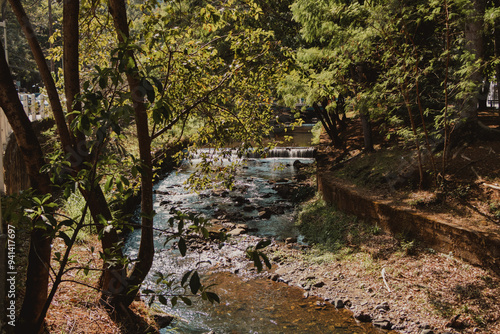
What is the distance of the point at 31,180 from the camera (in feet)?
10.5

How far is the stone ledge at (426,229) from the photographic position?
19.3ft

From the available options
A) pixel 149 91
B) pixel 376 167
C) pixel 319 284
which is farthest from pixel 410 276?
→ pixel 149 91

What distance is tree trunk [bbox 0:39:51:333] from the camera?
3061 millimetres

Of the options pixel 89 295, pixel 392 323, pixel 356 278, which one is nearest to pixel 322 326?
pixel 392 323

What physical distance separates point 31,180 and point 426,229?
630 cm

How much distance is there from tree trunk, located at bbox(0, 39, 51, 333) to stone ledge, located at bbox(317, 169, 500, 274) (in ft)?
19.7

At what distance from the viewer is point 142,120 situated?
4.13m

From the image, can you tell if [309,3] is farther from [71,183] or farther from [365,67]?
[71,183]

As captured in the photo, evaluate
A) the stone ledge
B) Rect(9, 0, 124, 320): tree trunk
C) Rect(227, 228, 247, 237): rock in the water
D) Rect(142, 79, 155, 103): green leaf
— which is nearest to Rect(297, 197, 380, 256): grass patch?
the stone ledge

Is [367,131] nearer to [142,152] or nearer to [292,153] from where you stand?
[142,152]

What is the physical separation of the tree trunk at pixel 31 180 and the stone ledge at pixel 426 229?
236 inches

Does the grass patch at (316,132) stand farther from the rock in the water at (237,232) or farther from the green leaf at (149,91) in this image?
the green leaf at (149,91)

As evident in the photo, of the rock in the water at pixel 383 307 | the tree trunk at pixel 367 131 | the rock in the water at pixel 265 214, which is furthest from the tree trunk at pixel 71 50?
the tree trunk at pixel 367 131

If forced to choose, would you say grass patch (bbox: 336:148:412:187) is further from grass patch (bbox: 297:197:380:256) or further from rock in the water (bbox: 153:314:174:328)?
rock in the water (bbox: 153:314:174:328)
